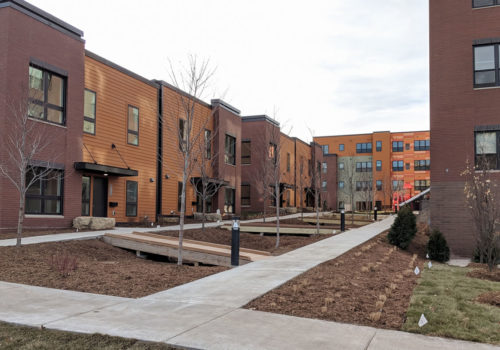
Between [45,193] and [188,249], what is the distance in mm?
8183

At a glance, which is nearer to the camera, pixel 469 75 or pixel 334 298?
pixel 334 298

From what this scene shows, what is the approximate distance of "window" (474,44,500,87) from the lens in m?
18.7

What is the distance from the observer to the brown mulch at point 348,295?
6.29m

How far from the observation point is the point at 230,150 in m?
35.3

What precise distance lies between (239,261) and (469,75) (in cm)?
1372

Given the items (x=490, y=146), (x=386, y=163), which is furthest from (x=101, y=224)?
(x=386, y=163)

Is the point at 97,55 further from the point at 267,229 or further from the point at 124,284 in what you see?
the point at 124,284

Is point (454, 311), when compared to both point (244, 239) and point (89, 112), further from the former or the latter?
point (89, 112)

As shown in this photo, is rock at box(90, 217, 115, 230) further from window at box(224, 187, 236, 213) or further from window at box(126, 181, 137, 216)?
window at box(224, 187, 236, 213)

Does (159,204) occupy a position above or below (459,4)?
below

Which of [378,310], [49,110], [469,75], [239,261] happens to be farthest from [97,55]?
[378,310]

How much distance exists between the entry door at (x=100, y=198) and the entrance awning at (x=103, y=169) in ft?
1.96

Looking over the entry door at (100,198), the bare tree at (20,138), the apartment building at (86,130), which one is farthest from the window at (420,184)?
the bare tree at (20,138)

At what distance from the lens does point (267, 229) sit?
23125 millimetres
